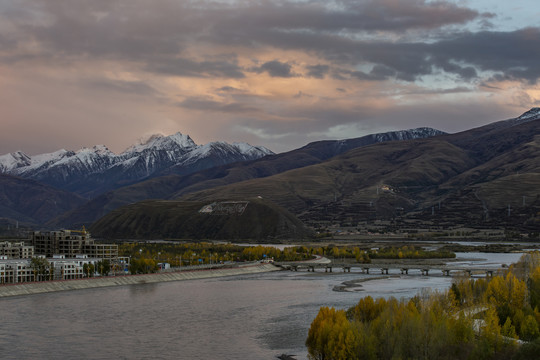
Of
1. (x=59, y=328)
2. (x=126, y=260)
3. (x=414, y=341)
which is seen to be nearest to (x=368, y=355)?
(x=414, y=341)

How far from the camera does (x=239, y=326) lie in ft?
298

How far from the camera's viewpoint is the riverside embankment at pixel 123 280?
124m

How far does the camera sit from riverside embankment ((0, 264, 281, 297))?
124 metres

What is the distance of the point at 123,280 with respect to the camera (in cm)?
14750

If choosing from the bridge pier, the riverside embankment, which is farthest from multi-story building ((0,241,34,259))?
the bridge pier

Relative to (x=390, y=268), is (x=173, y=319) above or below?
below

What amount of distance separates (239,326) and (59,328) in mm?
21669

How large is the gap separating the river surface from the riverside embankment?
3422 mm

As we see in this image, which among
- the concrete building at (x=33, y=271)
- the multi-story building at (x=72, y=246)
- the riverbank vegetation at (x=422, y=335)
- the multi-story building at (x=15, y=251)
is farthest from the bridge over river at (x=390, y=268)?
the riverbank vegetation at (x=422, y=335)

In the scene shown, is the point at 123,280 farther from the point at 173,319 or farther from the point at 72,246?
the point at 173,319

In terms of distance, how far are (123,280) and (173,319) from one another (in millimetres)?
53519

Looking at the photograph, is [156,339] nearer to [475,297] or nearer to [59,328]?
[59,328]

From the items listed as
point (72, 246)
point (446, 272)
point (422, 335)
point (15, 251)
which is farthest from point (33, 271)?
point (422, 335)

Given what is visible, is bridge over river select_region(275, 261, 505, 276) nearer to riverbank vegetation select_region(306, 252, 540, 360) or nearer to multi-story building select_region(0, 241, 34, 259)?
multi-story building select_region(0, 241, 34, 259)
